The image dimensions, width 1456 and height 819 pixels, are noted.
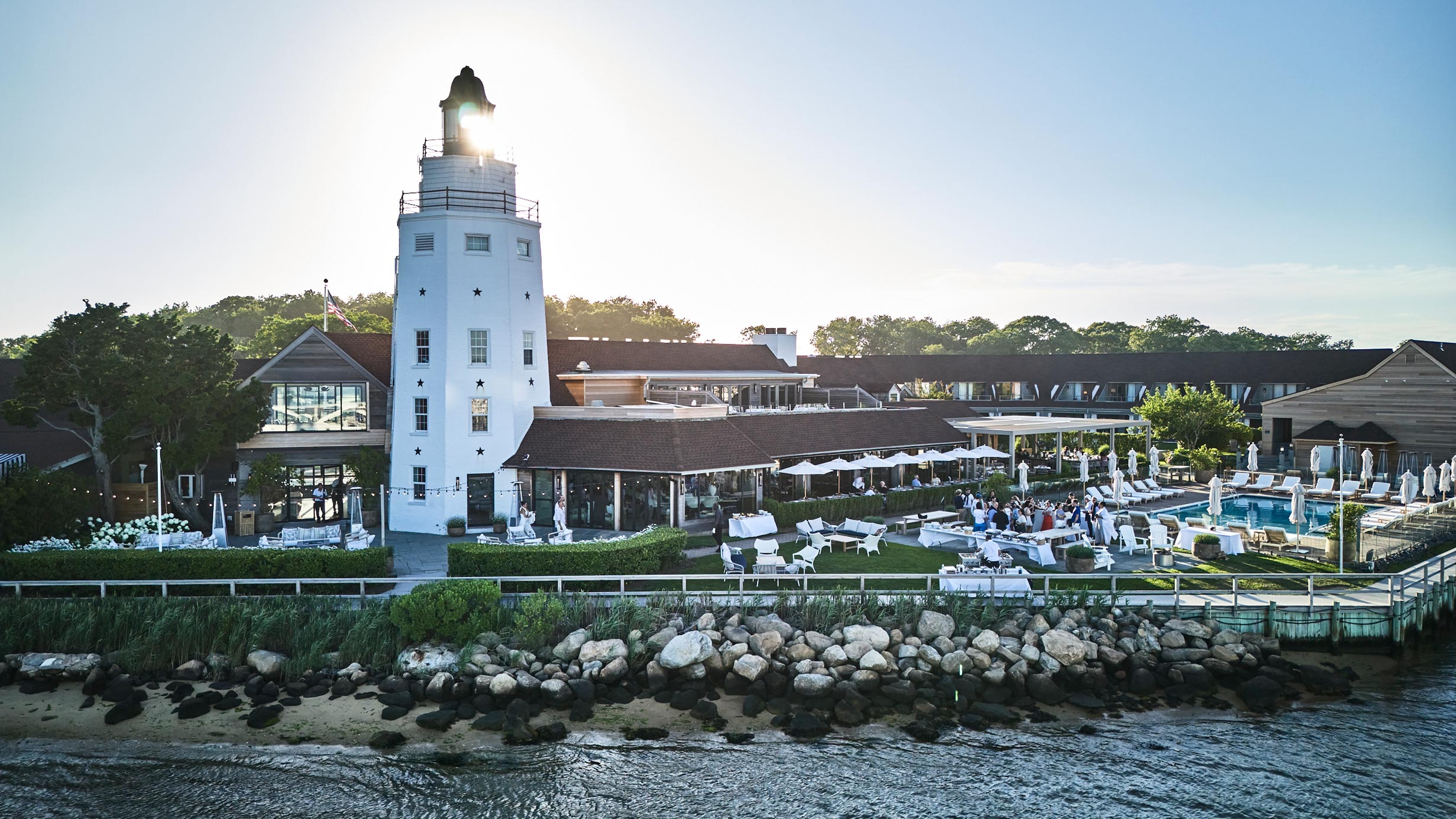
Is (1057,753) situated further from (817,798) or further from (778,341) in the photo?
(778,341)

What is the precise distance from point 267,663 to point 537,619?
5461 millimetres

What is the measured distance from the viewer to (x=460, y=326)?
30328mm

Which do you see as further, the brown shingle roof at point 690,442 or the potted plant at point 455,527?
the potted plant at point 455,527

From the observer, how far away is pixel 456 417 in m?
30.5

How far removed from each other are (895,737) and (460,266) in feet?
67.1

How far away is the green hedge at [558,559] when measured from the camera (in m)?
22.2

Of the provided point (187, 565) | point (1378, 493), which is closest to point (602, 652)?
point (187, 565)

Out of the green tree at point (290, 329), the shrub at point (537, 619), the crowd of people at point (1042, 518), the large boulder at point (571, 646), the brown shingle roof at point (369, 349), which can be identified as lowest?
the large boulder at point (571, 646)

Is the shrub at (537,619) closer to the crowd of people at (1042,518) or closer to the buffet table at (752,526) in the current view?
the buffet table at (752,526)

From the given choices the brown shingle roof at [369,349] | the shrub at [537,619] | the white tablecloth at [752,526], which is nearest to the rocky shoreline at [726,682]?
the shrub at [537,619]

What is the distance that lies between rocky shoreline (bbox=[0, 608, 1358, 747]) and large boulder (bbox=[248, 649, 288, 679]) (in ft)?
0.09

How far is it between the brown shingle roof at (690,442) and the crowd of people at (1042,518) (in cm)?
699

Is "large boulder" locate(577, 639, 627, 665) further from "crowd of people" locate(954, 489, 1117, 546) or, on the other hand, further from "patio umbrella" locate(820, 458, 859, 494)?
"patio umbrella" locate(820, 458, 859, 494)

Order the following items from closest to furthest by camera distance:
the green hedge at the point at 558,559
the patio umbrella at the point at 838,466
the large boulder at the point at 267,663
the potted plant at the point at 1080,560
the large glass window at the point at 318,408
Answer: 1. the large boulder at the point at 267,663
2. the green hedge at the point at 558,559
3. the potted plant at the point at 1080,560
4. the patio umbrella at the point at 838,466
5. the large glass window at the point at 318,408
